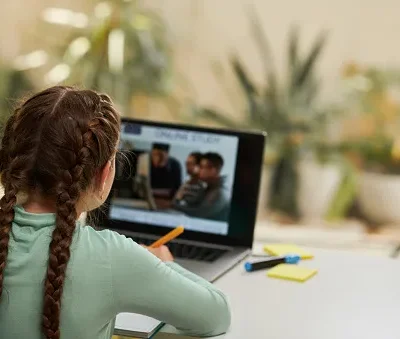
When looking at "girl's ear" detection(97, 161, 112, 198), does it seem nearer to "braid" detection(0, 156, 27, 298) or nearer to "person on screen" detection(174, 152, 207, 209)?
"braid" detection(0, 156, 27, 298)

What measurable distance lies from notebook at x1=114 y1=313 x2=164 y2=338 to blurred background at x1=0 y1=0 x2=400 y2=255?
2.15 m

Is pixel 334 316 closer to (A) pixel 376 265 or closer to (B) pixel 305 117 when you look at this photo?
(A) pixel 376 265

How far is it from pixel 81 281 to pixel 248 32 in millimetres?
2570

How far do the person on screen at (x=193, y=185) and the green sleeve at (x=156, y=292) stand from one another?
0.55 meters

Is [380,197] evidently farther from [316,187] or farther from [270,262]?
[270,262]

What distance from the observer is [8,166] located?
3.93ft

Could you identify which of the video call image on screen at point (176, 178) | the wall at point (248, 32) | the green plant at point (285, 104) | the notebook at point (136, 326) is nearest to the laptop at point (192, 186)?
the video call image on screen at point (176, 178)

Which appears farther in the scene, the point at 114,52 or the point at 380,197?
the point at 380,197

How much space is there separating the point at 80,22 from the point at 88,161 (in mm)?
2384

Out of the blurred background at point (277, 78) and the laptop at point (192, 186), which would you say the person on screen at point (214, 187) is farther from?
the blurred background at point (277, 78)

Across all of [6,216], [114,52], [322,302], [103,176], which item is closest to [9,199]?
[6,216]

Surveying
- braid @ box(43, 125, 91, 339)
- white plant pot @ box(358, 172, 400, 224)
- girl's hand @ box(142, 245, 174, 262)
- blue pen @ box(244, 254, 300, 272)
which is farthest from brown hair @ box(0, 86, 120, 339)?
white plant pot @ box(358, 172, 400, 224)

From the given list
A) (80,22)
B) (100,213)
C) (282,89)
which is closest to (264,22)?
(282,89)

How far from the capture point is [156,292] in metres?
1.20
